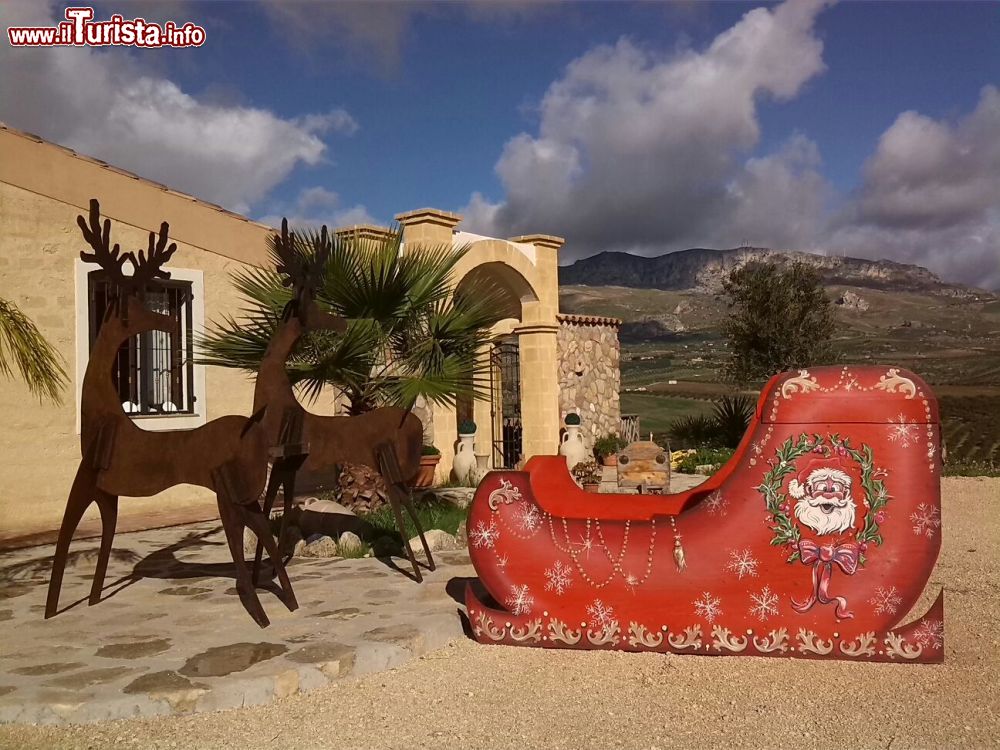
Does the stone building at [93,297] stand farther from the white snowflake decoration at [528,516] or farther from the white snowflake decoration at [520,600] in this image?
the white snowflake decoration at [520,600]

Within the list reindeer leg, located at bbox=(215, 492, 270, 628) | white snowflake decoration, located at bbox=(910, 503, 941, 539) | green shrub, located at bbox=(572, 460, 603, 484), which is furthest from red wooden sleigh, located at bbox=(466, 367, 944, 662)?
green shrub, located at bbox=(572, 460, 603, 484)

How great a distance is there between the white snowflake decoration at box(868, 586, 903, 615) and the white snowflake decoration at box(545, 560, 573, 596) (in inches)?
54.4

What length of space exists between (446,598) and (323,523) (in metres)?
2.30

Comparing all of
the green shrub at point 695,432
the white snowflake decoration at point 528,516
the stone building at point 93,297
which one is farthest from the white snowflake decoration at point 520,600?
the green shrub at point 695,432

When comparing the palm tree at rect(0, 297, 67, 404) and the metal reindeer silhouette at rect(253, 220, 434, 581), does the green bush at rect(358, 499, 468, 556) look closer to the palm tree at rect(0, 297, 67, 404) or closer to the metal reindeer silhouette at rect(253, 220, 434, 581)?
the metal reindeer silhouette at rect(253, 220, 434, 581)

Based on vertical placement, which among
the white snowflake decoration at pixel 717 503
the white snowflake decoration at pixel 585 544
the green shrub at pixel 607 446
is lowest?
the green shrub at pixel 607 446

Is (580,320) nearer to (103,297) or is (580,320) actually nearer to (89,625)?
(103,297)

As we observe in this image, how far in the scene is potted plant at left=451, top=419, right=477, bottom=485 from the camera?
10789mm

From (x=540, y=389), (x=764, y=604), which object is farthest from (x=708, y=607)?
(x=540, y=389)

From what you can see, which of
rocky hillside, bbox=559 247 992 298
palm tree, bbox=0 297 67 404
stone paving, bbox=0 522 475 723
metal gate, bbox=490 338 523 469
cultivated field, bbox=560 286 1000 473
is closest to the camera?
stone paving, bbox=0 522 475 723

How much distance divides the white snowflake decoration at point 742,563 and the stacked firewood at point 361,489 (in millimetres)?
4499

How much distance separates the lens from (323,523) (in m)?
6.96

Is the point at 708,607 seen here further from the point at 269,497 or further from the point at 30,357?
the point at 30,357

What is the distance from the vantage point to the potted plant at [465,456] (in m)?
10.8
